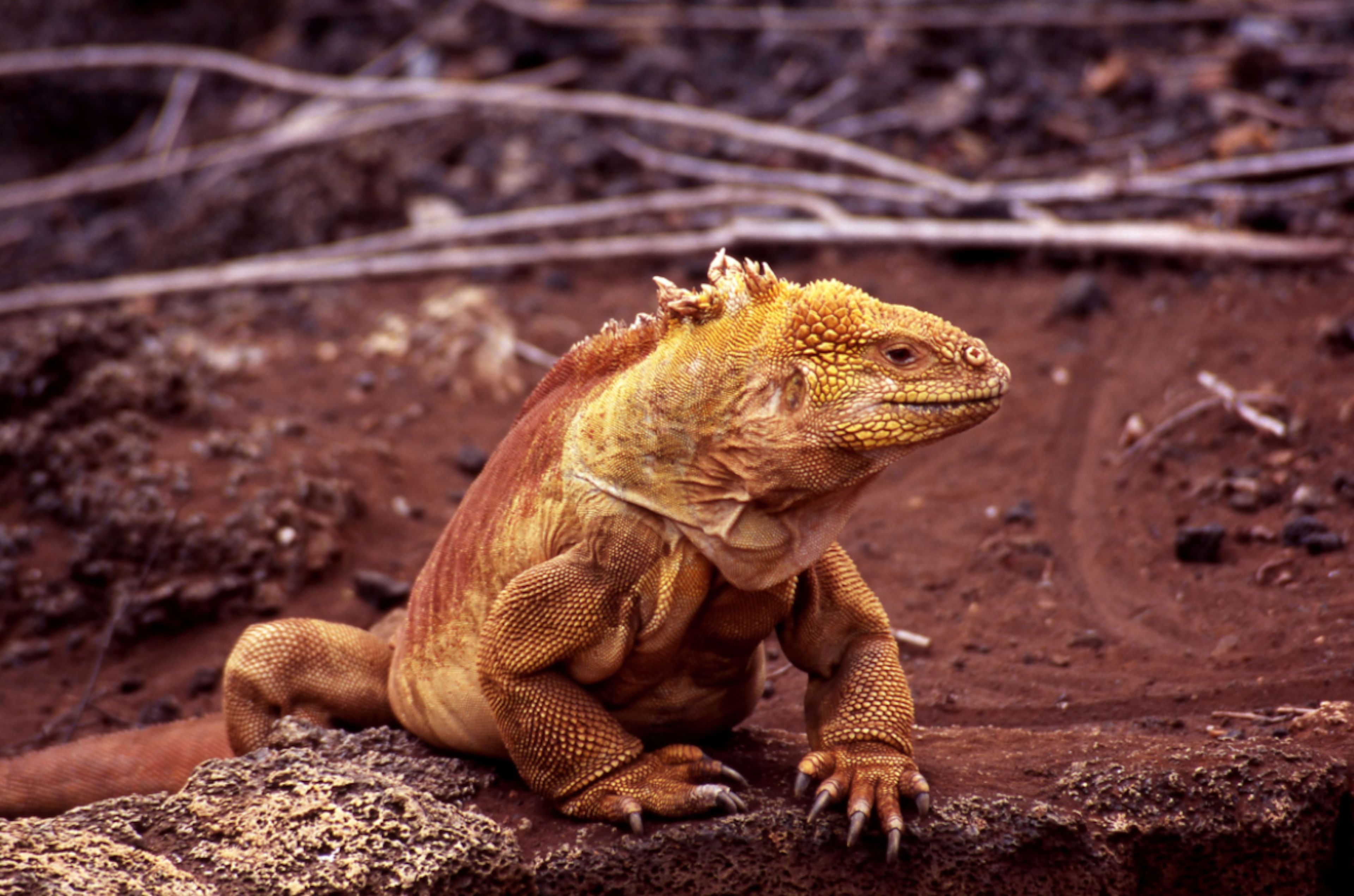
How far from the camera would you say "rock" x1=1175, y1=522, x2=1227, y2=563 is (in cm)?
642

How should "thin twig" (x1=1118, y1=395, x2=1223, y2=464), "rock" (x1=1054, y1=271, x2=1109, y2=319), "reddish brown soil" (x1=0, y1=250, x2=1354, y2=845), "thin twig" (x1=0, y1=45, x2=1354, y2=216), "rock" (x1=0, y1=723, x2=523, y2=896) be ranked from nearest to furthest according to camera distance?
"rock" (x1=0, y1=723, x2=523, y2=896)
"reddish brown soil" (x1=0, y1=250, x2=1354, y2=845)
"thin twig" (x1=1118, y1=395, x2=1223, y2=464)
"rock" (x1=1054, y1=271, x2=1109, y2=319)
"thin twig" (x1=0, y1=45, x2=1354, y2=216)

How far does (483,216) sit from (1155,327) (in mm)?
5907

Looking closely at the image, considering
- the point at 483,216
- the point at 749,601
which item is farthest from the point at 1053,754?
the point at 483,216

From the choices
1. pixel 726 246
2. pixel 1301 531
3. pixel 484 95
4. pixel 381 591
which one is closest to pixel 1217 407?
pixel 1301 531

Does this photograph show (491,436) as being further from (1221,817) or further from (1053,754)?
(1221,817)

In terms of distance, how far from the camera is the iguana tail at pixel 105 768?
534cm

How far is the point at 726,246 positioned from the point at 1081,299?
2837 millimetres

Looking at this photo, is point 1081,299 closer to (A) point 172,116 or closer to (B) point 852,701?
(B) point 852,701

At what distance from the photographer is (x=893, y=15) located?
42.9ft

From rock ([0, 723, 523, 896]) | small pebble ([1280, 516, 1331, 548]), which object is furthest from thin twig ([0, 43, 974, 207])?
rock ([0, 723, 523, 896])

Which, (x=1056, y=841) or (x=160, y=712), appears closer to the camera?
(x=1056, y=841)

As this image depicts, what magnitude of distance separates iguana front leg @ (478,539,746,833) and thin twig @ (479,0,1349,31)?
33.0 feet

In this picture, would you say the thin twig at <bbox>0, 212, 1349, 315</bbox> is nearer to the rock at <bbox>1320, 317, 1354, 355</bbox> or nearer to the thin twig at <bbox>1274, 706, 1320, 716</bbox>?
the rock at <bbox>1320, 317, 1354, 355</bbox>

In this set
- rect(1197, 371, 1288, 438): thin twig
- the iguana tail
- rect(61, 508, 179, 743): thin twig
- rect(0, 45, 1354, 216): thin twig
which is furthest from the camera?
rect(0, 45, 1354, 216): thin twig
